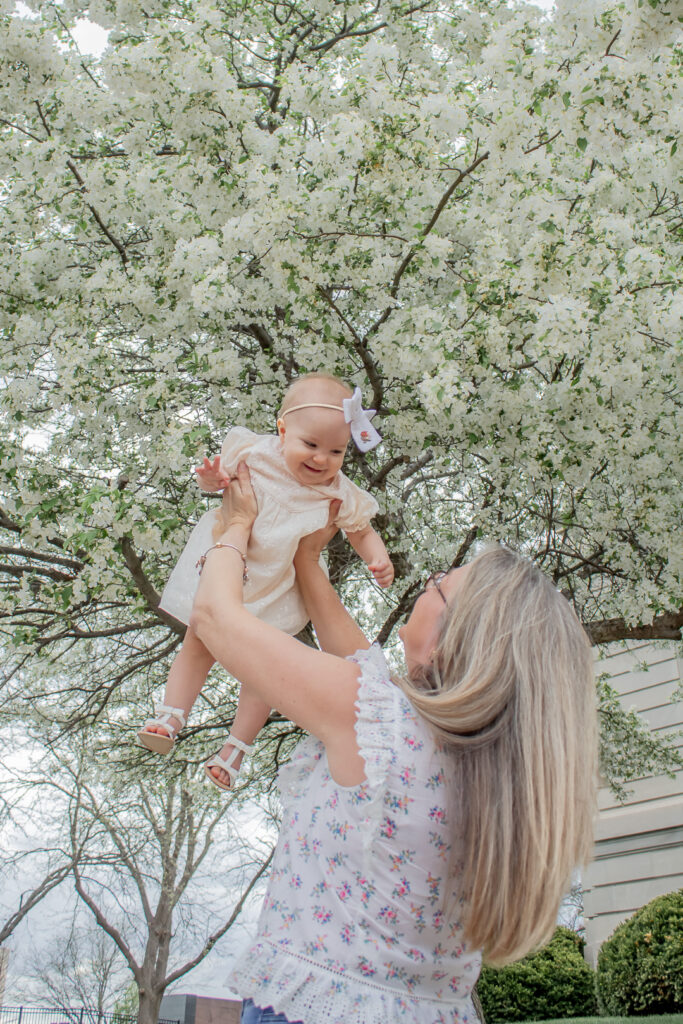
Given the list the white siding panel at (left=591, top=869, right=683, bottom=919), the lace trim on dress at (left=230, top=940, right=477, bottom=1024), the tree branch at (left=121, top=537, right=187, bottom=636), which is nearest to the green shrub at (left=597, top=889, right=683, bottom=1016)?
the white siding panel at (left=591, top=869, right=683, bottom=919)

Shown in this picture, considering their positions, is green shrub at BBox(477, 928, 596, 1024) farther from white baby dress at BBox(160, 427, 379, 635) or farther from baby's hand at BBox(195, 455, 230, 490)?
baby's hand at BBox(195, 455, 230, 490)

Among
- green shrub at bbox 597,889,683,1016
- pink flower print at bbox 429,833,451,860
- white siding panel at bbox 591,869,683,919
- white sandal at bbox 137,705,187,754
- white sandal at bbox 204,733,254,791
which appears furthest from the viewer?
white siding panel at bbox 591,869,683,919

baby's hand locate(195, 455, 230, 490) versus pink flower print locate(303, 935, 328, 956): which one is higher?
baby's hand locate(195, 455, 230, 490)

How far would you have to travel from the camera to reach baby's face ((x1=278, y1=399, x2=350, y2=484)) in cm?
311

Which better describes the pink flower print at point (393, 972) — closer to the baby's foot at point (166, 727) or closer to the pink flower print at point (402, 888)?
the pink flower print at point (402, 888)

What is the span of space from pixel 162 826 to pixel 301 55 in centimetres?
1584

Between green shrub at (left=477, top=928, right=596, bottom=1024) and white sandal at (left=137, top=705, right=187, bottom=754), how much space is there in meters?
8.38

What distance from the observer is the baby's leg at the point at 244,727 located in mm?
3092

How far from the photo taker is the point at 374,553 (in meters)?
3.16

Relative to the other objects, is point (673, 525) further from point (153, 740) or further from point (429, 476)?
point (153, 740)

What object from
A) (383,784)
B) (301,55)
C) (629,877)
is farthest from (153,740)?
(629,877)

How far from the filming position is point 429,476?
296 inches

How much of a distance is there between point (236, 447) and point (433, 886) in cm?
183

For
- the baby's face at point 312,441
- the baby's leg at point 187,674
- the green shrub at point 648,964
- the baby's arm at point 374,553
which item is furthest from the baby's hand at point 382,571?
the green shrub at point 648,964
